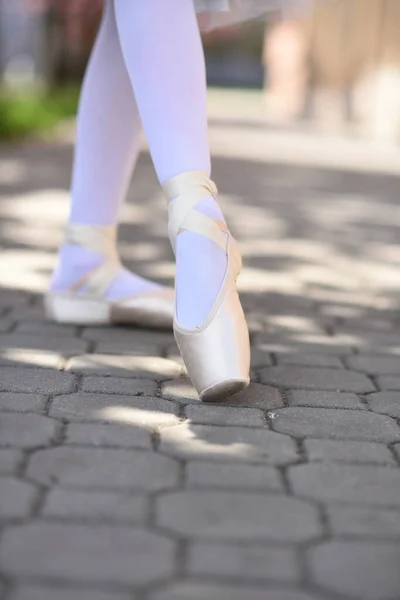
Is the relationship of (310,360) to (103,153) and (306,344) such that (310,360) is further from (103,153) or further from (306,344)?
(103,153)

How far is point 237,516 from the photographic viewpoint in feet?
4.65

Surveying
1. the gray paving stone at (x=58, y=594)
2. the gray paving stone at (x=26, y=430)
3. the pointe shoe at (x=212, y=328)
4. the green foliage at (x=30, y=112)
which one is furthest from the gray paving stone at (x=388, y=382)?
the green foliage at (x=30, y=112)

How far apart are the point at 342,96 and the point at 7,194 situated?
8.67 metres

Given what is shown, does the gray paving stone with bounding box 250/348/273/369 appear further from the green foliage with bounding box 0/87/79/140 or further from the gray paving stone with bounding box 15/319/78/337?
the green foliage with bounding box 0/87/79/140

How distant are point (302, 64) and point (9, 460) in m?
14.2

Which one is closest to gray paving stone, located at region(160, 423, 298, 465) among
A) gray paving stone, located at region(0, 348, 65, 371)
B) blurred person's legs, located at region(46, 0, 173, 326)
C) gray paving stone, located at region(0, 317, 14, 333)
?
gray paving stone, located at region(0, 348, 65, 371)

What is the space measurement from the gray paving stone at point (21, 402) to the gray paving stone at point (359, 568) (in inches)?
25.5

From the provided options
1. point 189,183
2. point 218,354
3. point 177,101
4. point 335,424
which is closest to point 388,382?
point 335,424

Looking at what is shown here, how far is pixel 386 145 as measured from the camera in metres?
10.3

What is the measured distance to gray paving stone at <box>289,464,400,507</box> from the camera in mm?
1512

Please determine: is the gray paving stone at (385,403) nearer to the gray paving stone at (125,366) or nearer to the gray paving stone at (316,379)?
the gray paving stone at (316,379)

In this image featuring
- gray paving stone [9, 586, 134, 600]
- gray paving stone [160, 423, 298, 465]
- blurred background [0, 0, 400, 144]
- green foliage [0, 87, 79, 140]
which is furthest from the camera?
blurred background [0, 0, 400, 144]

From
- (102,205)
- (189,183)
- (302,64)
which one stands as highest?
(189,183)

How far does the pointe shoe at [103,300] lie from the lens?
2375 millimetres
